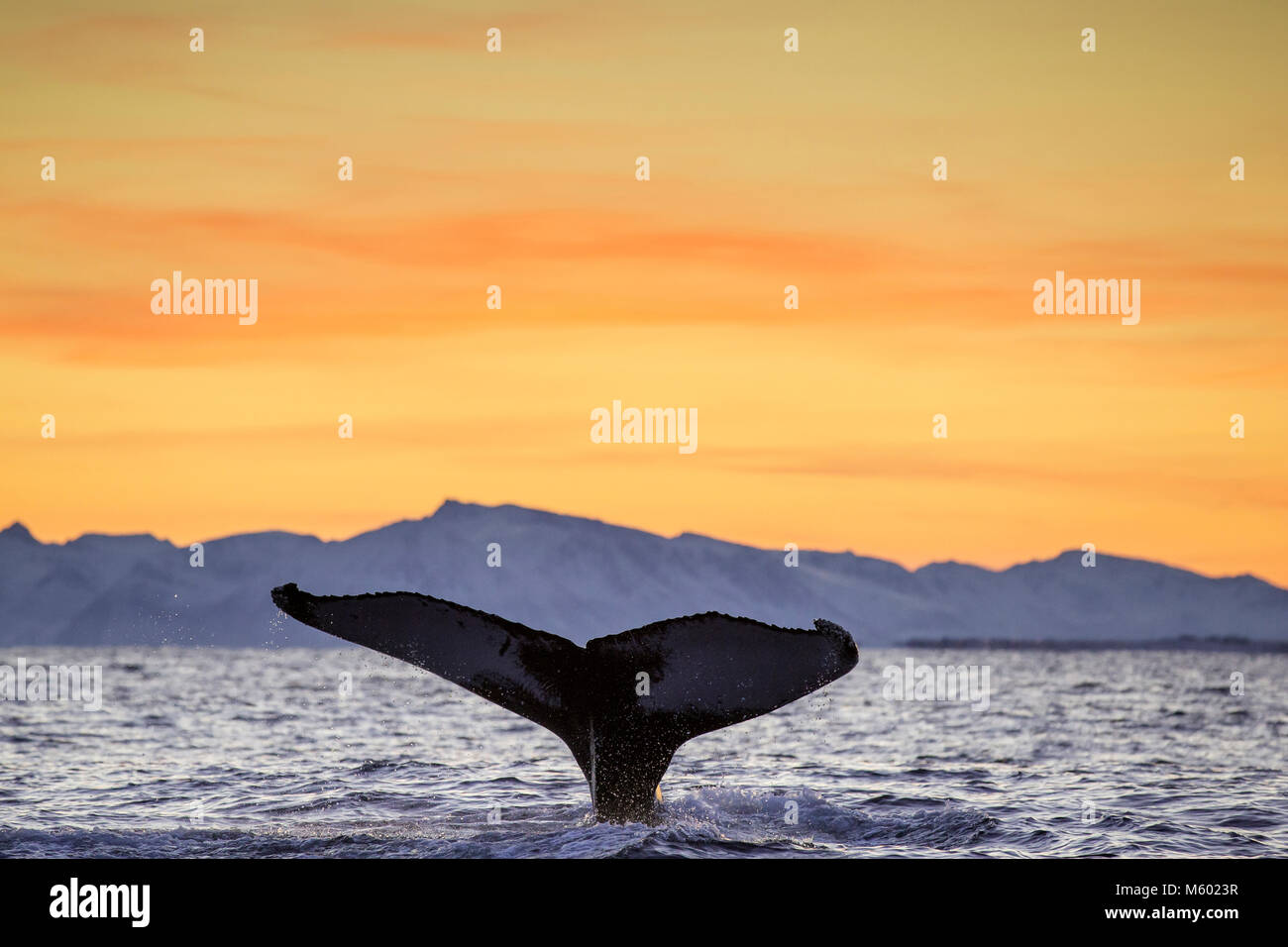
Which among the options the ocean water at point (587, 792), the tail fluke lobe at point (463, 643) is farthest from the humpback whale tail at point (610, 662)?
the ocean water at point (587, 792)

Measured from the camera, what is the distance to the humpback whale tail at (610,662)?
8.67 metres

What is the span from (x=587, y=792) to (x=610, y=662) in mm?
6541

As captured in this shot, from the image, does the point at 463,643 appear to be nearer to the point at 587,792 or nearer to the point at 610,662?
the point at 610,662

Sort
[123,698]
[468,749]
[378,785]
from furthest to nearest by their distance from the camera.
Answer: [123,698] < [468,749] < [378,785]

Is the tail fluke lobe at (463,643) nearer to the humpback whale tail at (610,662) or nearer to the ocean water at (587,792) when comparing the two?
the humpback whale tail at (610,662)

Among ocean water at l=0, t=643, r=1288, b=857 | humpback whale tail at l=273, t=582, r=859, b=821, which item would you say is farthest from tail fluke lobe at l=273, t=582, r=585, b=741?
ocean water at l=0, t=643, r=1288, b=857

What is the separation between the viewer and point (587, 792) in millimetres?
15602

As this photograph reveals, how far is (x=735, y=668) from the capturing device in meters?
9.05

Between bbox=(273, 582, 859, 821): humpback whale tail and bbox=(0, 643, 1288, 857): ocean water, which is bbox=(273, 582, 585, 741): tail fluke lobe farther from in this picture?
bbox=(0, 643, 1288, 857): ocean water

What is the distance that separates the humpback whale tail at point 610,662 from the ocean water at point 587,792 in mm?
1187
